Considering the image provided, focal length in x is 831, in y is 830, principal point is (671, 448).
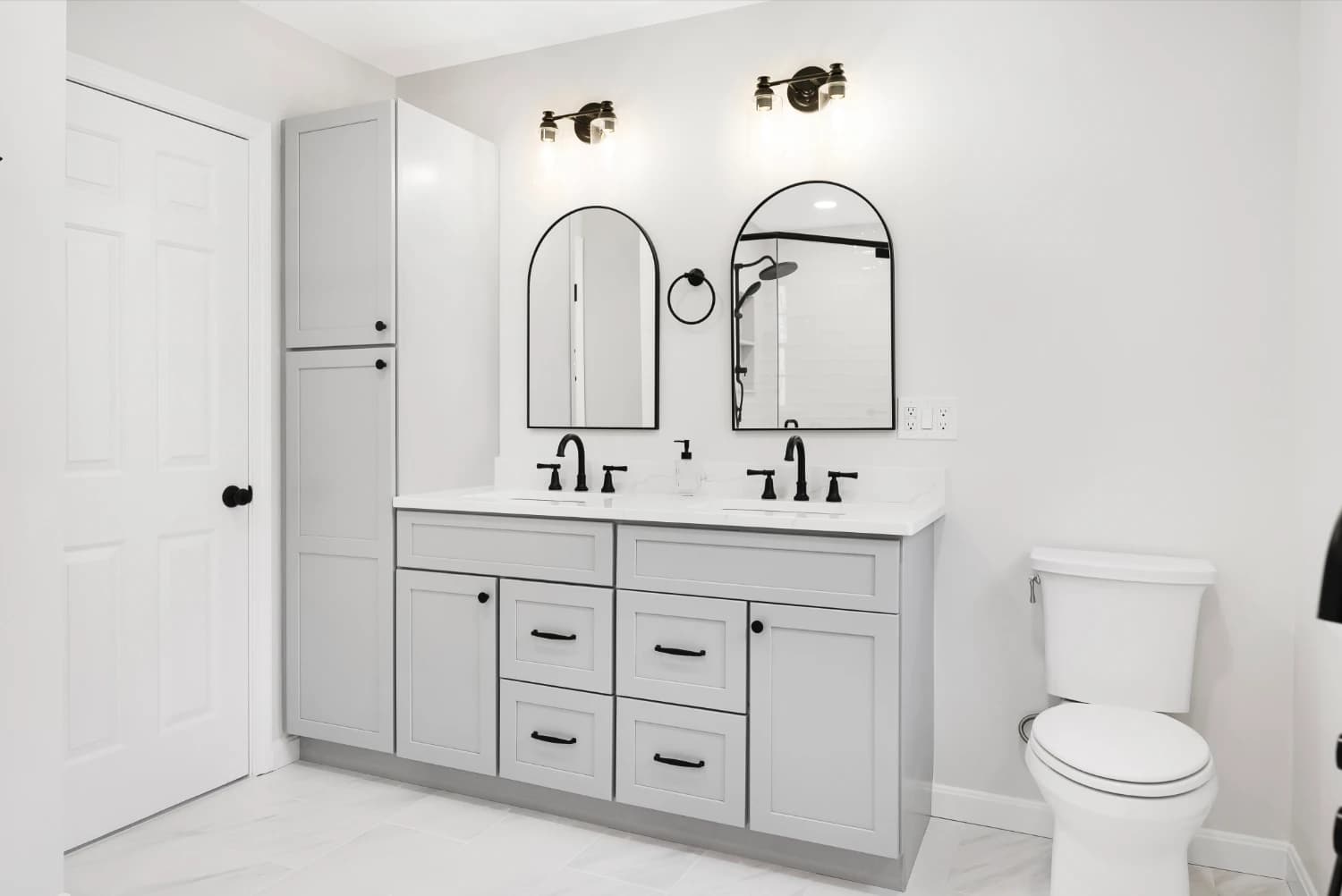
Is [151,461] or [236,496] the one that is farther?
[236,496]

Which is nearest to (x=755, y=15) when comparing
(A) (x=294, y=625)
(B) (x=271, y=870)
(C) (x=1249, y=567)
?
(C) (x=1249, y=567)

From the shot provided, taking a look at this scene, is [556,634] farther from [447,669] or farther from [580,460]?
[580,460]

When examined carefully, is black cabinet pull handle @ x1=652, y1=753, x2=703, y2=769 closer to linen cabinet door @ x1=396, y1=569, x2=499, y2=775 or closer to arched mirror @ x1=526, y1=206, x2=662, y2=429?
linen cabinet door @ x1=396, y1=569, x2=499, y2=775

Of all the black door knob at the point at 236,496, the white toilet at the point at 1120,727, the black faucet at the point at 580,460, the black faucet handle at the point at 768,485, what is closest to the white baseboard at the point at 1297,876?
the white toilet at the point at 1120,727

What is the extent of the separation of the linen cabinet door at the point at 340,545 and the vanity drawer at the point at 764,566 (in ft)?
2.96

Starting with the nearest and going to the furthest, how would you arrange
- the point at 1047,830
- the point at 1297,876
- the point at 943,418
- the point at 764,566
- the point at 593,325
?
1. the point at 1297,876
2. the point at 764,566
3. the point at 1047,830
4. the point at 943,418
5. the point at 593,325

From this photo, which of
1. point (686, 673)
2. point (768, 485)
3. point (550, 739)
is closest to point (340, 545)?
point (550, 739)

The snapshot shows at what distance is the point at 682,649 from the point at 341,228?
1759 millimetres

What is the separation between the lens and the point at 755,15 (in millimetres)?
2709

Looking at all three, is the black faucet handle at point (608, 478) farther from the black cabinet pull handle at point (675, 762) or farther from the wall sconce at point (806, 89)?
the wall sconce at point (806, 89)

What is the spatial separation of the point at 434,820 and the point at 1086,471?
6.98ft

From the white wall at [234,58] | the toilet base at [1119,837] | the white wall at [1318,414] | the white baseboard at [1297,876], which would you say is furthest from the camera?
the white wall at [234,58]

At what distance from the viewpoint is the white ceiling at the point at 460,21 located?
8.91 ft

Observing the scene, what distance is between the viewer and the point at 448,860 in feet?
7.23
